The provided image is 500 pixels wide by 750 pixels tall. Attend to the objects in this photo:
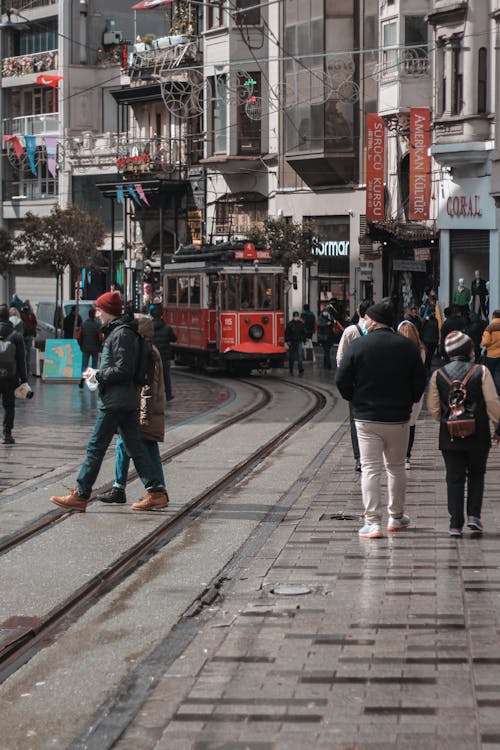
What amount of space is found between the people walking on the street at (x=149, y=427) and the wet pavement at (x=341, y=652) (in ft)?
5.58

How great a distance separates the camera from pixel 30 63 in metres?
68.6

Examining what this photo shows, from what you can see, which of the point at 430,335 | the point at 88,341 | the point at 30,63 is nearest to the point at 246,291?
the point at 430,335

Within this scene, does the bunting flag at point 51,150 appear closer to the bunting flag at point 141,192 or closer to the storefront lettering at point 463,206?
the bunting flag at point 141,192

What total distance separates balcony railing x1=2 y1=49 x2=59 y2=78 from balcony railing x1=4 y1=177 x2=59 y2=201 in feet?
16.4

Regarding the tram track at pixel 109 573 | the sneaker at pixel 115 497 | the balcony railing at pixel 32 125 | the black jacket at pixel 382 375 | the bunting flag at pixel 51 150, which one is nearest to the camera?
the tram track at pixel 109 573

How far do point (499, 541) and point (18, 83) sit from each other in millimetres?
61786

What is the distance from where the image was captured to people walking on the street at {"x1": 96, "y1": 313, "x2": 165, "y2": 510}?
12328mm

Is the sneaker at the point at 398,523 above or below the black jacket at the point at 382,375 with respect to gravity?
below

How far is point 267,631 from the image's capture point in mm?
7715

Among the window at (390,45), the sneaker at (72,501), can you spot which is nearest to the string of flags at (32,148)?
the window at (390,45)

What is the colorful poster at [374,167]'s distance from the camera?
43719 millimetres

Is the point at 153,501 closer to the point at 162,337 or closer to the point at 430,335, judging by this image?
the point at 162,337

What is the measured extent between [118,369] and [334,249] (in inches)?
1541

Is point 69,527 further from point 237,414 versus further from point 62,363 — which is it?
point 62,363
